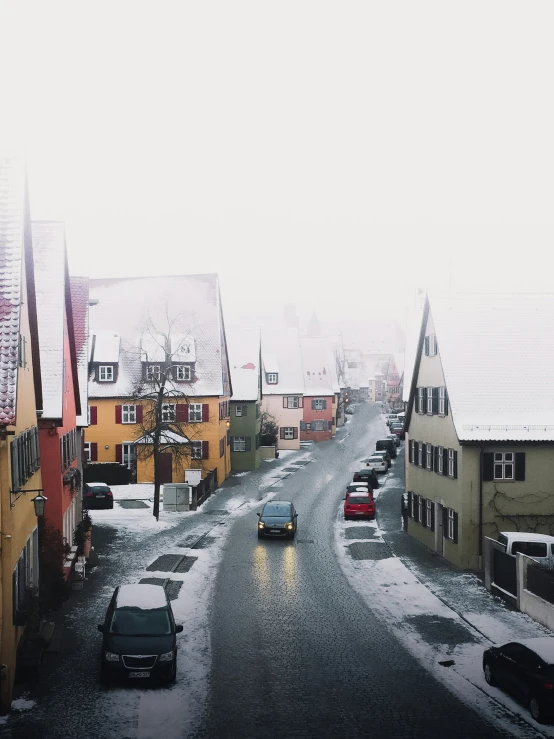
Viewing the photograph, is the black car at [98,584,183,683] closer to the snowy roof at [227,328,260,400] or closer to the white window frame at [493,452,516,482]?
the white window frame at [493,452,516,482]

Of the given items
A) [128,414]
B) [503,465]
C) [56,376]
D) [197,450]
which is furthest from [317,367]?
[56,376]

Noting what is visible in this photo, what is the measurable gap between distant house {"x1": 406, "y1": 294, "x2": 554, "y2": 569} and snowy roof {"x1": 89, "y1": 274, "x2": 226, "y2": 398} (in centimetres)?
2157

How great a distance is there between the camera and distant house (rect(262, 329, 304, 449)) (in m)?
82.2

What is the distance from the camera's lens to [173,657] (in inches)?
732

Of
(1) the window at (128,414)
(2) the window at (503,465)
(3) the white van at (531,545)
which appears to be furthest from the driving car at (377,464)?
(3) the white van at (531,545)

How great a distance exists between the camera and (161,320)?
58500mm

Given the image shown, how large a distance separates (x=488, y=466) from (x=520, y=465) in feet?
4.48

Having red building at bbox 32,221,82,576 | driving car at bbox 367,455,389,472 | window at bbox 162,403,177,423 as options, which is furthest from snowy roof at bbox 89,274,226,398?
red building at bbox 32,221,82,576

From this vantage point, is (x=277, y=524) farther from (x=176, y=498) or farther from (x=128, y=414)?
(x=128, y=414)

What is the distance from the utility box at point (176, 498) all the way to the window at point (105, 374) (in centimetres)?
1240

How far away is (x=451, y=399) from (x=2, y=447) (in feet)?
69.2

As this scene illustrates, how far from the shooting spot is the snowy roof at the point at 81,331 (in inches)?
1403

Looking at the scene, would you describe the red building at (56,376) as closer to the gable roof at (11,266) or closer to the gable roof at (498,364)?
the gable roof at (11,266)

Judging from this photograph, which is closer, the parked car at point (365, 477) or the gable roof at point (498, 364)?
the gable roof at point (498, 364)
